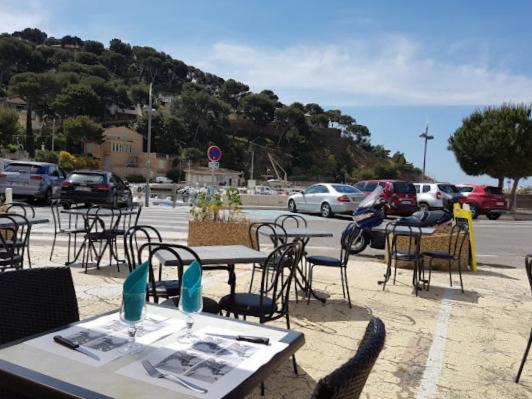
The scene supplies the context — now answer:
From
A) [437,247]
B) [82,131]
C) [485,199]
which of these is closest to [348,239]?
[437,247]

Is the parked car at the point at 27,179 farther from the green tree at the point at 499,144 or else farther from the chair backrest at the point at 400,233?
the green tree at the point at 499,144

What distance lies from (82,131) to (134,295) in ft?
243

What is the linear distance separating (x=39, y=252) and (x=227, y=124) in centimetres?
10915

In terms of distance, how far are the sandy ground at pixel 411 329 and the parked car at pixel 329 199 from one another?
9.55 metres

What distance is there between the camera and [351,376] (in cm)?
135

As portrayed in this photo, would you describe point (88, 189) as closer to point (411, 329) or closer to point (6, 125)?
point (411, 329)

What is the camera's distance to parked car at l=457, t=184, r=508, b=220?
21.8 m

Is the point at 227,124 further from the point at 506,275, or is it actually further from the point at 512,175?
the point at 506,275

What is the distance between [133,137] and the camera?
81562 mm

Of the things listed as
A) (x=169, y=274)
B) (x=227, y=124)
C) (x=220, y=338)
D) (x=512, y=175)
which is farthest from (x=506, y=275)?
(x=227, y=124)

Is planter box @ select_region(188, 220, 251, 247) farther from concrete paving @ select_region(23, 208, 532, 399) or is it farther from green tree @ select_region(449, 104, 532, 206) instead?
green tree @ select_region(449, 104, 532, 206)

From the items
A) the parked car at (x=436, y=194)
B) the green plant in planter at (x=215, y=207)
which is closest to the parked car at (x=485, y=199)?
the parked car at (x=436, y=194)

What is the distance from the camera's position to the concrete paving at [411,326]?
11.9ft

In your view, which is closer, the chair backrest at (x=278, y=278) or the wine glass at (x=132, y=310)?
the wine glass at (x=132, y=310)
